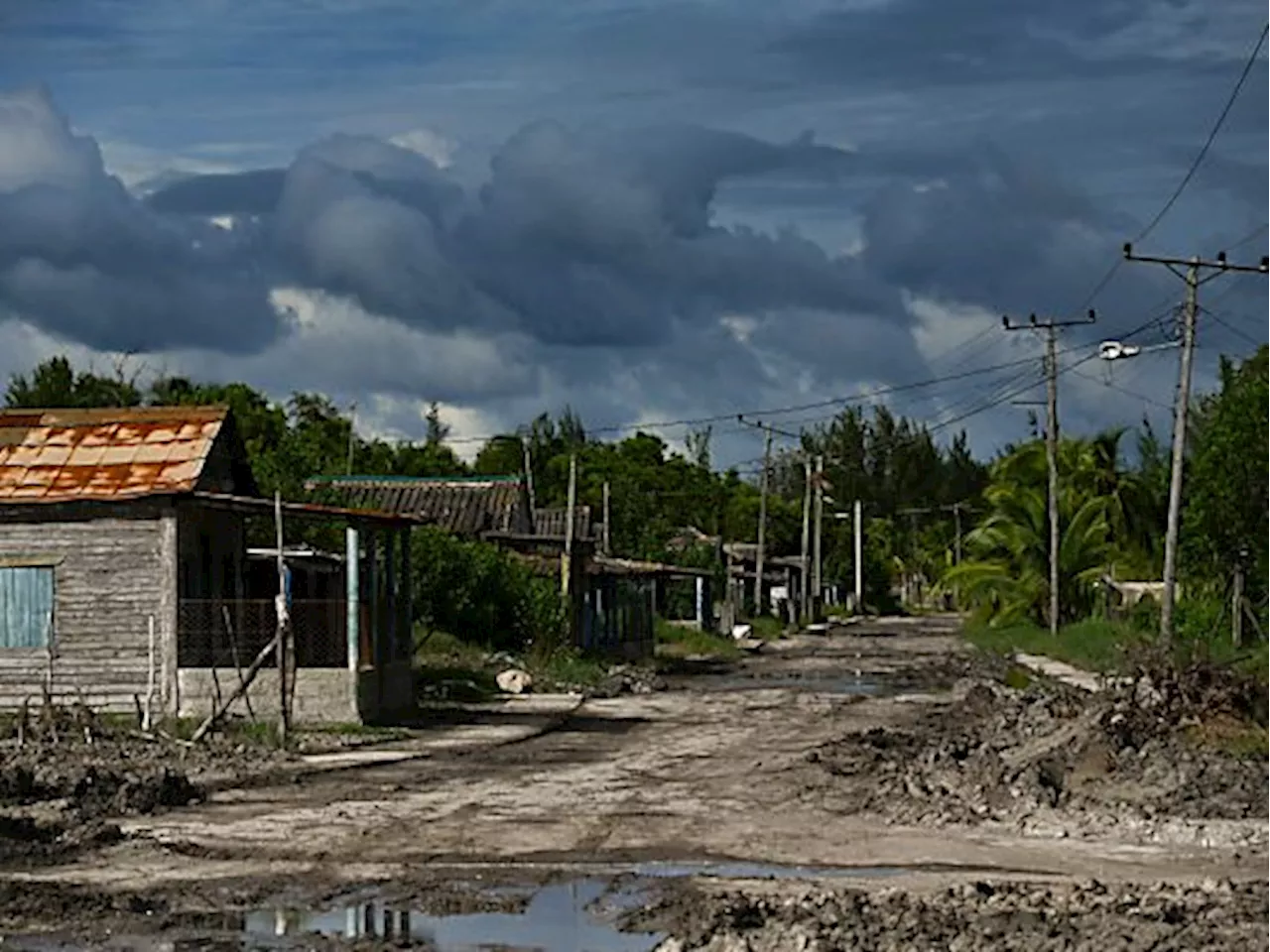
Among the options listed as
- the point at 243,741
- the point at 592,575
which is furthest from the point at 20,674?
the point at 592,575

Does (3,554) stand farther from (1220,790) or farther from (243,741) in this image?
(1220,790)

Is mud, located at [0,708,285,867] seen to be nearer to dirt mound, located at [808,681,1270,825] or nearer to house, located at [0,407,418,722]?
house, located at [0,407,418,722]

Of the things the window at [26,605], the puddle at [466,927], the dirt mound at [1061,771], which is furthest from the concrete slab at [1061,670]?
the puddle at [466,927]

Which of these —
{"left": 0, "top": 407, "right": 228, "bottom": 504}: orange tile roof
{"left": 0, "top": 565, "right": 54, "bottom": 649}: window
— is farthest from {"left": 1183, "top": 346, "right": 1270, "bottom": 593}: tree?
{"left": 0, "top": 565, "right": 54, "bottom": 649}: window

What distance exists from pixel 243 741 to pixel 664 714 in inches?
425

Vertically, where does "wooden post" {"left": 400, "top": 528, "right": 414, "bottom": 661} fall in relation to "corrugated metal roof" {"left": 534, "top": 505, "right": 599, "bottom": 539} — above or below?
below

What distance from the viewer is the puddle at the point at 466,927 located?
44.5 feet

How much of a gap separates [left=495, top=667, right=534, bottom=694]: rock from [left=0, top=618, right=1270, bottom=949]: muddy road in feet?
36.7

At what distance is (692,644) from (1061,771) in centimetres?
4611

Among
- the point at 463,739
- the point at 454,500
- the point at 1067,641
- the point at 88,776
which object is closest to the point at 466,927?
the point at 88,776

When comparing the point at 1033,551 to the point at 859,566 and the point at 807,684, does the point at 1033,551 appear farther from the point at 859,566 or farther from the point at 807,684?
the point at 859,566

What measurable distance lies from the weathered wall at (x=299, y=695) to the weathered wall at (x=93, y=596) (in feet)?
3.14

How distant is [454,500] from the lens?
202ft

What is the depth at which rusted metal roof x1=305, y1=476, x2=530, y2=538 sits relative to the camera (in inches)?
2338
